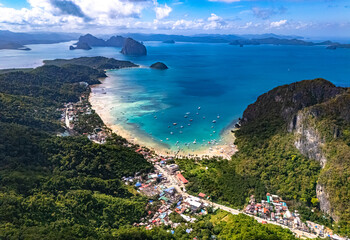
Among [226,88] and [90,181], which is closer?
[90,181]

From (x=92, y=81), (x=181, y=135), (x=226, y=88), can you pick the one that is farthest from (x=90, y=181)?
(x=92, y=81)

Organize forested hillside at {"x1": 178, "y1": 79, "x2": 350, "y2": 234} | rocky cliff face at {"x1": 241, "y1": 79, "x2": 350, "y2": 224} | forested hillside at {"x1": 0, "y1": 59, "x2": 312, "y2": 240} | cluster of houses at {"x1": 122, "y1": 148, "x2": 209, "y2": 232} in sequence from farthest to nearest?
cluster of houses at {"x1": 122, "y1": 148, "x2": 209, "y2": 232}, forested hillside at {"x1": 178, "y1": 79, "x2": 350, "y2": 234}, rocky cliff face at {"x1": 241, "y1": 79, "x2": 350, "y2": 224}, forested hillside at {"x1": 0, "y1": 59, "x2": 312, "y2": 240}

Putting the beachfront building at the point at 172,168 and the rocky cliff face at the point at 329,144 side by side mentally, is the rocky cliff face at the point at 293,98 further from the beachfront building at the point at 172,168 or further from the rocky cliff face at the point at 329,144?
the beachfront building at the point at 172,168

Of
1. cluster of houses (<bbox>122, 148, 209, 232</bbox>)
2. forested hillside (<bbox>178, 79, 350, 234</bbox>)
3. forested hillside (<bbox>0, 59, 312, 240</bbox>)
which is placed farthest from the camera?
cluster of houses (<bbox>122, 148, 209, 232</bbox>)

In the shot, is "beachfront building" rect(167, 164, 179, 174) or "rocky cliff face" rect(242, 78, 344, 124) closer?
"beachfront building" rect(167, 164, 179, 174)

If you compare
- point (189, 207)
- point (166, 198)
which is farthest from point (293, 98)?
point (166, 198)

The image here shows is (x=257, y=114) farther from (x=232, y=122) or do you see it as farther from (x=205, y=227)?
(x=205, y=227)

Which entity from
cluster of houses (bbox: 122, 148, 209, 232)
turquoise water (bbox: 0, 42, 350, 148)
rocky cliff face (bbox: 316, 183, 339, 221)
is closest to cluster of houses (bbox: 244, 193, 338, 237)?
rocky cliff face (bbox: 316, 183, 339, 221)

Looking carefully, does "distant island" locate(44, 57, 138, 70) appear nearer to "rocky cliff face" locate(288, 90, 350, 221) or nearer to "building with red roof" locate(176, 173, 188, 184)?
"building with red roof" locate(176, 173, 188, 184)

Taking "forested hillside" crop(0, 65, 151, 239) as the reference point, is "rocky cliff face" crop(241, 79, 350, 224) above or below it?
above

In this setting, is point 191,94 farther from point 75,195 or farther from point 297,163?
point 75,195

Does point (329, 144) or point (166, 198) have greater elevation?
point (329, 144)
